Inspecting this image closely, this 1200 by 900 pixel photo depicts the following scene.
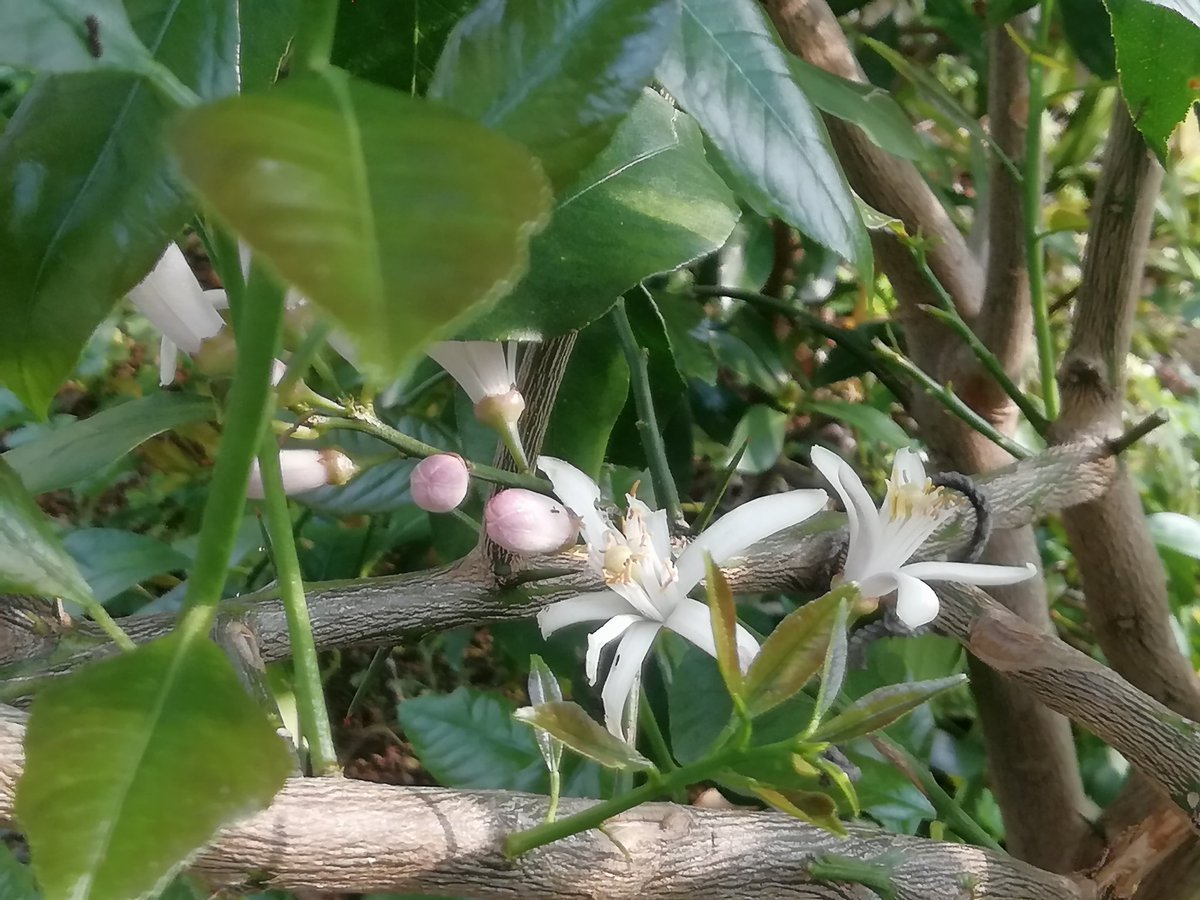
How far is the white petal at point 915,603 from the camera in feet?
1.15

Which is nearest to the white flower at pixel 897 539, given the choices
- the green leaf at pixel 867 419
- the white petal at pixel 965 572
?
the white petal at pixel 965 572

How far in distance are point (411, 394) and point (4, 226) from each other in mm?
287

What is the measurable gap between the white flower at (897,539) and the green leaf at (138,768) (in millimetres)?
260

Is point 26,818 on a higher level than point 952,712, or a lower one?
Answer: higher

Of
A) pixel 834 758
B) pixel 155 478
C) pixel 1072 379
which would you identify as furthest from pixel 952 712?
pixel 155 478

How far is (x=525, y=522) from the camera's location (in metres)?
0.33

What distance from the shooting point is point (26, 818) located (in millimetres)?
161

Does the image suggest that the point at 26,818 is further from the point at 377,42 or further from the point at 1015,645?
the point at 1015,645

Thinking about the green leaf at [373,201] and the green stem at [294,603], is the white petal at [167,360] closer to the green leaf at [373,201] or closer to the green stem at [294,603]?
→ the green stem at [294,603]

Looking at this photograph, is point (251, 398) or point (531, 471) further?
point (531, 471)

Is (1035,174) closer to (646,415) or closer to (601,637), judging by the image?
(646,415)

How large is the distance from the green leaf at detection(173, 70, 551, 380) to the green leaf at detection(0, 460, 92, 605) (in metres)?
0.16

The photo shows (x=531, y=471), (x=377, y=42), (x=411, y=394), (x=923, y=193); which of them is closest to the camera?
(x=377, y=42)

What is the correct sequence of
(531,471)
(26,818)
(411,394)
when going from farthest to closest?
(411,394), (531,471), (26,818)
